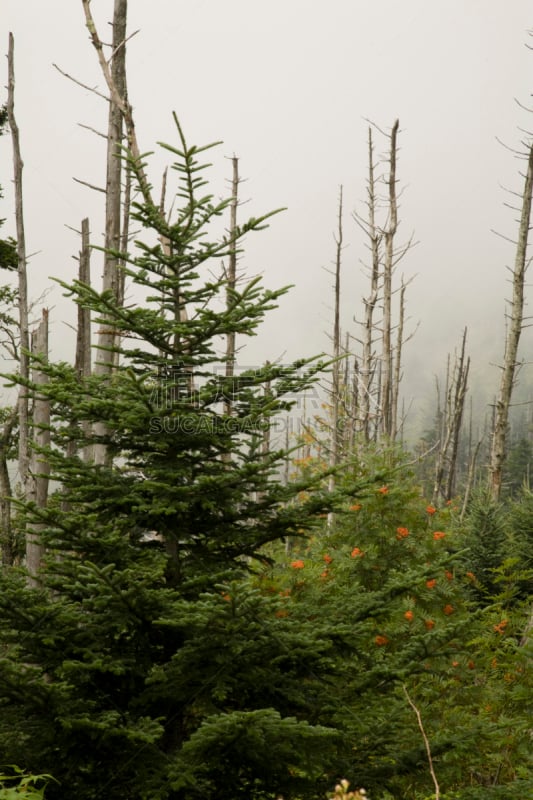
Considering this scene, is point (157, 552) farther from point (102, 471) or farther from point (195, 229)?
point (195, 229)

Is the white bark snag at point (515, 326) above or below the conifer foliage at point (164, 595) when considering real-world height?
above

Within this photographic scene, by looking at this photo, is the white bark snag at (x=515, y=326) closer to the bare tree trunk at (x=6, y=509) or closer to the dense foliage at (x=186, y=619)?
the dense foliage at (x=186, y=619)

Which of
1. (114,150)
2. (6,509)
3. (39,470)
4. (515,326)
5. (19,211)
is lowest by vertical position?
(6,509)

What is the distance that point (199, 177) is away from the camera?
3.74 metres

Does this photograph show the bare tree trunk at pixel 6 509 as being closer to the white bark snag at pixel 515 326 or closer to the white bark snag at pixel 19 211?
the white bark snag at pixel 19 211

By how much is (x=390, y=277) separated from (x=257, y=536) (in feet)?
35.6

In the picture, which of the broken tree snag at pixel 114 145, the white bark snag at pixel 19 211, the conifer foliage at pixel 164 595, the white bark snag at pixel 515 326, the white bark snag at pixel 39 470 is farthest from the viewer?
the white bark snag at pixel 515 326

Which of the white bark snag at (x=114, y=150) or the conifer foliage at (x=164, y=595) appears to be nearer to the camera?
the conifer foliage at (x=164, y=595)

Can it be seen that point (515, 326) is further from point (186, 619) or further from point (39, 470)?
point (186, 619)

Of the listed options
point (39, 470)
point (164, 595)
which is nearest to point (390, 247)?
point (39, 470)

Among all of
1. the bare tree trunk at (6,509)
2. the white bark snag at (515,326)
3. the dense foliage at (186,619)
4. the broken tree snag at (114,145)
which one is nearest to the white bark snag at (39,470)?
the broken tree snag at (114,145)

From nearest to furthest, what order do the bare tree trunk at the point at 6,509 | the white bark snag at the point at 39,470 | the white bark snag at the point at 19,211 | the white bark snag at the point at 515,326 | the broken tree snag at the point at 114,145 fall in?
the broken tree snag at the point at 114,145, the white bark snag at the point at 39,470, the white bark snag at the point at 19,211, the white bark snag at the point at 515,326, the bare tree trunk at the point at 6,509

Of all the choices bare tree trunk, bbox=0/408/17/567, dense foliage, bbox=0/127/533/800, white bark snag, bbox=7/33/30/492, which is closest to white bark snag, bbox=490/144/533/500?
white bark snag, bbox=7/33/30/492

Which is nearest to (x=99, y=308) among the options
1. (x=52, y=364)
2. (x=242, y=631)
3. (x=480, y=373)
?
(x=52, y=364)
